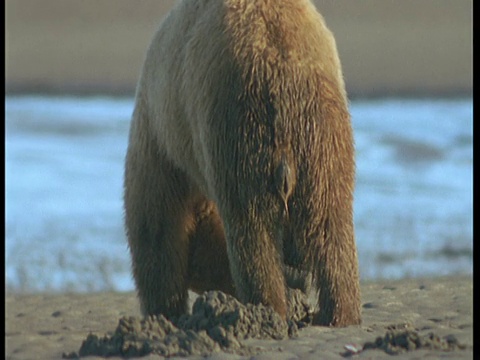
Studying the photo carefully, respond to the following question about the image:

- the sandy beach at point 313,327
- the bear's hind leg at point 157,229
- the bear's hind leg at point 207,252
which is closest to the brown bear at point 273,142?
the sandy beach at point 313,327

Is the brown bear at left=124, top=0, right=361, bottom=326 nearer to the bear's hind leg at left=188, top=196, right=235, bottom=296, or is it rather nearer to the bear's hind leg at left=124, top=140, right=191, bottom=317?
the bear's hind leg at left=124, top=140, right=191, bottom=317

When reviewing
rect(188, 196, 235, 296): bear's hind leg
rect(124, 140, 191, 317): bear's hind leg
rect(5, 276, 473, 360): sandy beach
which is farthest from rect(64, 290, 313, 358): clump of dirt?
rect(188, 196, 235, 296): bear's hind leg

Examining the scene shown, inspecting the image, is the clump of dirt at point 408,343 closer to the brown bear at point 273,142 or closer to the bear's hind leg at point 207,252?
the brown bear at point 273,142

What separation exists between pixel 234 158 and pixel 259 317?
73cm

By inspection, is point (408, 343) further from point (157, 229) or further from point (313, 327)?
point (157, 229)

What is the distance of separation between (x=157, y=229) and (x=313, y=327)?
1217mm

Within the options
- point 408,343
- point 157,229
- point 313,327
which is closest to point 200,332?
point 313,327

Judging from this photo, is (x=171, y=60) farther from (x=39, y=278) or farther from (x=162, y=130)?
(x=39, y=278)

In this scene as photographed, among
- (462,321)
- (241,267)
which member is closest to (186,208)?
(241,267)

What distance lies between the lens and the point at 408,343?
20.7 feet

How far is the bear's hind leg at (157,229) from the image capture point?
7570 mm

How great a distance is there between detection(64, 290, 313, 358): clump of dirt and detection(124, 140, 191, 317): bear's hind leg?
90 cm

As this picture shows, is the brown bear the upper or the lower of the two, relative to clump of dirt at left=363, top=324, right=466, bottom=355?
upper

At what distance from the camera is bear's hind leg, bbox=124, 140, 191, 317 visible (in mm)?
7570
